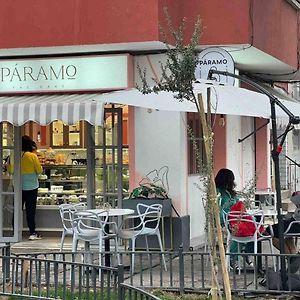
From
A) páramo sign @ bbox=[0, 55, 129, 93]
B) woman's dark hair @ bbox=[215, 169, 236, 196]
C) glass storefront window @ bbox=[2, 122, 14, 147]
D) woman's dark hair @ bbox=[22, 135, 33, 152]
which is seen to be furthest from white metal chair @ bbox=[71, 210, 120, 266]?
woman's dark hair @ bbox=[22, 135, 33, 152]

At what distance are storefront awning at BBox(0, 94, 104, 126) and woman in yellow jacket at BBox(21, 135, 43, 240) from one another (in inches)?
64.8

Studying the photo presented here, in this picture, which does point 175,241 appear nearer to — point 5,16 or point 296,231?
point 296,231

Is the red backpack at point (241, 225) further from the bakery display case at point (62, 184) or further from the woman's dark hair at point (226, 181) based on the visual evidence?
the bakery display case at point (62, 184)

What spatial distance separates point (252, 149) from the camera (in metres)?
18.9

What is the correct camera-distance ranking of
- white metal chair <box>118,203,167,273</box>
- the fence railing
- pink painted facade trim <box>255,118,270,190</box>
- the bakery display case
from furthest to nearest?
pink painted facade trim <box>255,118,270,190</box>
the bakery display case
white metal chair <box>118,203,167,273</box>
the fence railing

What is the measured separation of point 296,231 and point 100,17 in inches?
183

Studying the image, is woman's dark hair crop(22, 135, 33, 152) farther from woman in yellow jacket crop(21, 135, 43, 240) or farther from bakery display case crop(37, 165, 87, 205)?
bakery display case crop(37, 165, 87, 205)

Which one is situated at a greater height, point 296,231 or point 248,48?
point 248,48

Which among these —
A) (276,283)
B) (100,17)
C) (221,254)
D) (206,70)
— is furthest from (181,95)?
(100,17)

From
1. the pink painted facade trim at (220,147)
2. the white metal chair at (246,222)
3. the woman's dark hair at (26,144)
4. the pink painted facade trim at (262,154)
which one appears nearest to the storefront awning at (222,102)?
the white metal chair at (246,222)

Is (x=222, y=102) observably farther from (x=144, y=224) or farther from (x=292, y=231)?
(x=144, y=224)

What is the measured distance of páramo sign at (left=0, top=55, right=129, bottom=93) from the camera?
40.7ft

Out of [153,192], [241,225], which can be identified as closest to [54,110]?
[153,192]

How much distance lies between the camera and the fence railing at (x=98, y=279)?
6.97 m
